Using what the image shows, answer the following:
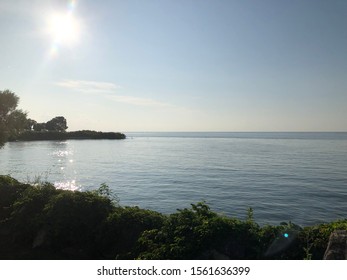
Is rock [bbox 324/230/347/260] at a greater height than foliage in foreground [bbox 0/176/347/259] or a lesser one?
greater

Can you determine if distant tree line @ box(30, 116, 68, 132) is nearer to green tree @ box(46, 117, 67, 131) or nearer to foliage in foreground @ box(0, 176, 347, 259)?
green tree @ box(46, 117, 67, 131)

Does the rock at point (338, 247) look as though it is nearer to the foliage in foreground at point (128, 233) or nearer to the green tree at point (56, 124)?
the foliage in foreground at point (128, 233)

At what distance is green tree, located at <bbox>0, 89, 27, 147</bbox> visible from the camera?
109 ft

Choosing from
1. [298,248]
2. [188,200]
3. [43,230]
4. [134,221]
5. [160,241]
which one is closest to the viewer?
[298,248]

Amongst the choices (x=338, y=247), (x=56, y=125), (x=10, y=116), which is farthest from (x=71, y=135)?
(x=338, y=247)

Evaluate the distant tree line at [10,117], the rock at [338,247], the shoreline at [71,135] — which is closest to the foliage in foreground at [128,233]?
the rock at [338,247]

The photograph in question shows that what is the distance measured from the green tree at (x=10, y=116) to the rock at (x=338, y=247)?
3327cm

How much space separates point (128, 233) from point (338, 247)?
7912mm

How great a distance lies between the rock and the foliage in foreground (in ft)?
1.87

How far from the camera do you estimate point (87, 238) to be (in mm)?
13445

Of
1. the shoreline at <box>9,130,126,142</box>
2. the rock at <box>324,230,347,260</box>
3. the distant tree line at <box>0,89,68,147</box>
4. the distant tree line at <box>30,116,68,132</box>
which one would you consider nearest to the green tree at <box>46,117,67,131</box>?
the distant tree line at <box>30,116,68,132</box>

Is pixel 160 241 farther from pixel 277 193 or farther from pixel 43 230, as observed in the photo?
pixel 277 193
